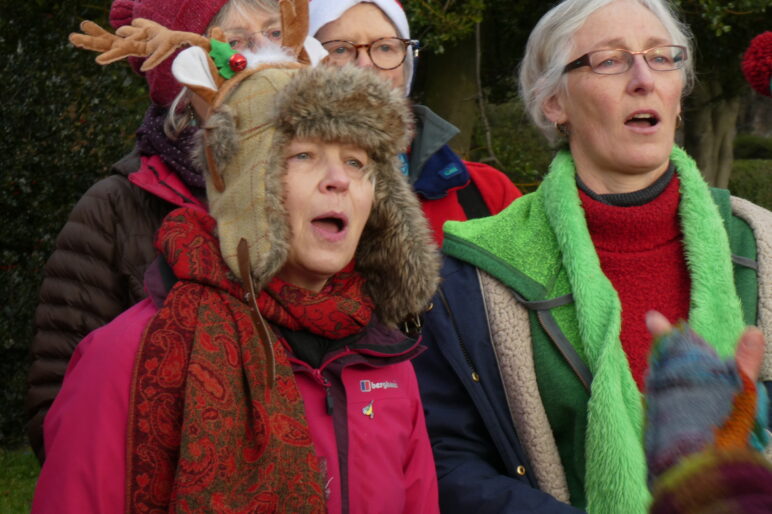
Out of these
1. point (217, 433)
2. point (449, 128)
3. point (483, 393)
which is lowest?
point (483, 393)

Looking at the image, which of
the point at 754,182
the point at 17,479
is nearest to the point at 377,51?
the point at 17,479

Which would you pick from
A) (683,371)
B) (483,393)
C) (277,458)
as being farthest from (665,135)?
(683,371)

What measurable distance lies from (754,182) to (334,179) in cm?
1740

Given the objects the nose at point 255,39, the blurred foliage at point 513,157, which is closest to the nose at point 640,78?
the nose at point 255,39

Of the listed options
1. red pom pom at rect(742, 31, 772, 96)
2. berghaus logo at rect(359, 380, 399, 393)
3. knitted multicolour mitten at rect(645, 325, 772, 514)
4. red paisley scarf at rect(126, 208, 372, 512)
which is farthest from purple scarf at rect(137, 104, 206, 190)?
knitted multicolour mitten at rect(645, 325, 772, 514)

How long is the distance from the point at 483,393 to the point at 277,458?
72cm

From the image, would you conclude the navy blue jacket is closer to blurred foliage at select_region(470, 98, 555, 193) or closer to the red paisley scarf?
the red paisley scarf

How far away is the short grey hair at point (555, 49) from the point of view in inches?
124

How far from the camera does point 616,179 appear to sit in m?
3.11

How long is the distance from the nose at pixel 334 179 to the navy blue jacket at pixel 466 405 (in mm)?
546

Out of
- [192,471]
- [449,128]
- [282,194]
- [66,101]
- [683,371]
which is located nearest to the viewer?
[683,371]

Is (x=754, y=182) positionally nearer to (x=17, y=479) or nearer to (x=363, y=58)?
(x=17, y=479)

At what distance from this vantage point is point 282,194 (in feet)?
8.71

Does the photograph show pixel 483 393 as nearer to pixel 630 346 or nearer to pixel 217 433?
pixel 630 346
